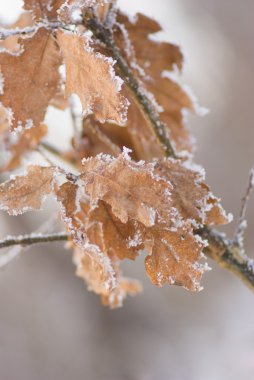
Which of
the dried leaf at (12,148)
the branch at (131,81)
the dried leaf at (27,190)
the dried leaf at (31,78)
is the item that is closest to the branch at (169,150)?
the branch at (131,81)

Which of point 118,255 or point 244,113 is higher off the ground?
point 244,113

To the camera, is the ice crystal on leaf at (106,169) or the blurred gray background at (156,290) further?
the blurred gray background at (156,290)

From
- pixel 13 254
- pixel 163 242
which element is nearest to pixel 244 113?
pixel 13 254

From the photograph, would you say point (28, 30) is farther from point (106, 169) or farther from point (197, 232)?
point (197, 232)

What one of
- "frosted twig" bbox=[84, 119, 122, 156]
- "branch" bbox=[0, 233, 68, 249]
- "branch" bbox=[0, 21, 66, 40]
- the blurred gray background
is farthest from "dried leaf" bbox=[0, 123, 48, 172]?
the blurred gray background

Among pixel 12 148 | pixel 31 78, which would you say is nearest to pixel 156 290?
pixel 12 148

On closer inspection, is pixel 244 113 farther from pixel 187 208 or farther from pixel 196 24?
pixel 187 208

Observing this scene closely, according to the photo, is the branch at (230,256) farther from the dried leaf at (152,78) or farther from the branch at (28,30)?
the branch at (28,30)
